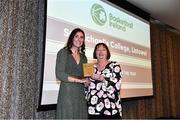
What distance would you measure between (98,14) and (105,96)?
3.46 feet

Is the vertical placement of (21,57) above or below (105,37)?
below

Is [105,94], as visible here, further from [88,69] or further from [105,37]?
[105,37]

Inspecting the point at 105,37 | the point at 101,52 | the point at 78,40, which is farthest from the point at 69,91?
the point at 105,37

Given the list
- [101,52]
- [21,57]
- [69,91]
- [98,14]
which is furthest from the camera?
[98,14]

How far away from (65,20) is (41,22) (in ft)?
0.77

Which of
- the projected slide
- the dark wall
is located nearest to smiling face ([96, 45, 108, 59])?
the projected slide

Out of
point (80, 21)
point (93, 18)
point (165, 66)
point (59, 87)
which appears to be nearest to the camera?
point (59, 87)

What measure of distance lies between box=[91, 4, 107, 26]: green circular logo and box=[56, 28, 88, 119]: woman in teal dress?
683 mm

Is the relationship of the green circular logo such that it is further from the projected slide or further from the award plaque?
the award plaque

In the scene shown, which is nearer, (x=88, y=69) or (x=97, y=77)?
(x=88, y=69)

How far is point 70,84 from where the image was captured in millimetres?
2123

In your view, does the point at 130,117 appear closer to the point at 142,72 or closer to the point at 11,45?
the point at 142,72

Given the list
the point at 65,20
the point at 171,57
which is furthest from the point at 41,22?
the point at 171,57

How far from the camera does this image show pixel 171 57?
192 inches
